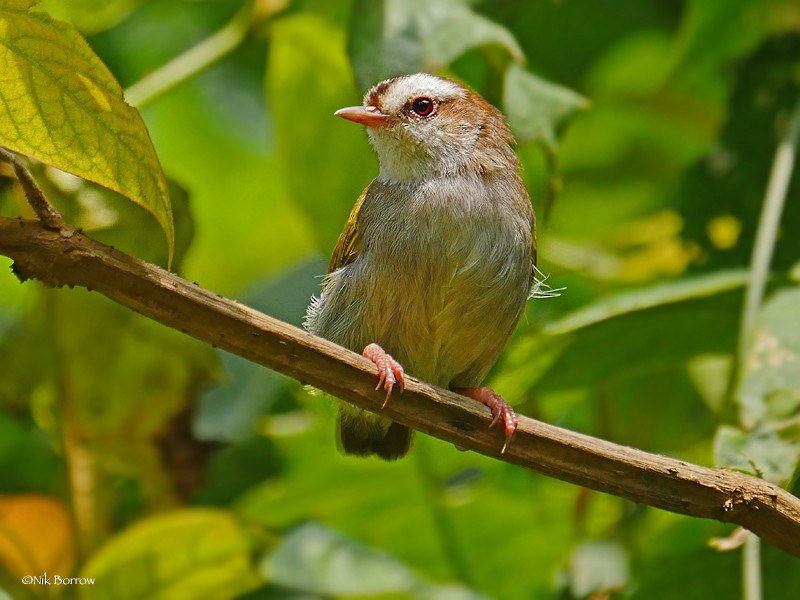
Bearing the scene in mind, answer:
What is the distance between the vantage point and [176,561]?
3158 millimetres

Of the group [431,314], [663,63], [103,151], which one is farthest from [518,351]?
[663,63]

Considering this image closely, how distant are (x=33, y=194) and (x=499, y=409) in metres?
1.15

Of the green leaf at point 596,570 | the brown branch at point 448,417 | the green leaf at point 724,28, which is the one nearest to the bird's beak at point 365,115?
the brown branch at point 448,417

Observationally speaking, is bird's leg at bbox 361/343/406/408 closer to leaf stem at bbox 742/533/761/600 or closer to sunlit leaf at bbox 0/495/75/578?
leaf stem at bbox 742/533/761/600

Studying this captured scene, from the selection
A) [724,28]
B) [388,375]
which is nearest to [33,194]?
[388,375]

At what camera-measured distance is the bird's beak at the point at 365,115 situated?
3.03 meters

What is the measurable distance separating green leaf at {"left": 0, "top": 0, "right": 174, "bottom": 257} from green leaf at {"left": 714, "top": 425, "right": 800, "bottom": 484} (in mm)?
1411

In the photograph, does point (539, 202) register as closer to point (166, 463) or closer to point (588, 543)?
point (588, 543)

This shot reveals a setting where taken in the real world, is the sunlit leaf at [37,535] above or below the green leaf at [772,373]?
below

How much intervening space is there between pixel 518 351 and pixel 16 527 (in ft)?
5.34

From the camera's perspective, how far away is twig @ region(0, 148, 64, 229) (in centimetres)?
174

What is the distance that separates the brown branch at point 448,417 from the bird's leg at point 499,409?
18mm

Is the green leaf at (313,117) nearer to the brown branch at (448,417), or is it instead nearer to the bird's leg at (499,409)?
the bird's leg at (499,409)

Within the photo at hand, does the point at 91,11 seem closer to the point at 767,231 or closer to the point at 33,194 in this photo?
the point at 33,194
